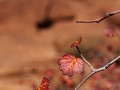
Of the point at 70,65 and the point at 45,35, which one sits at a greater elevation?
the point at 45,35

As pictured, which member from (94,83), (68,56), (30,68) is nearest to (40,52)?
(30,68)

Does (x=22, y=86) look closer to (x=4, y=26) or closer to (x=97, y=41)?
(x=97, y=41)

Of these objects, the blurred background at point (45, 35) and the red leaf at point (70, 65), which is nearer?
the red leaf at point (70, 65)

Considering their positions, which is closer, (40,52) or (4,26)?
(40,52)

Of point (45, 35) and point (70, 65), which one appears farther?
point (45, 35)

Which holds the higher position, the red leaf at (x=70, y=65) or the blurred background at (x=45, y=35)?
the blurred background at (x=45, y=35)
